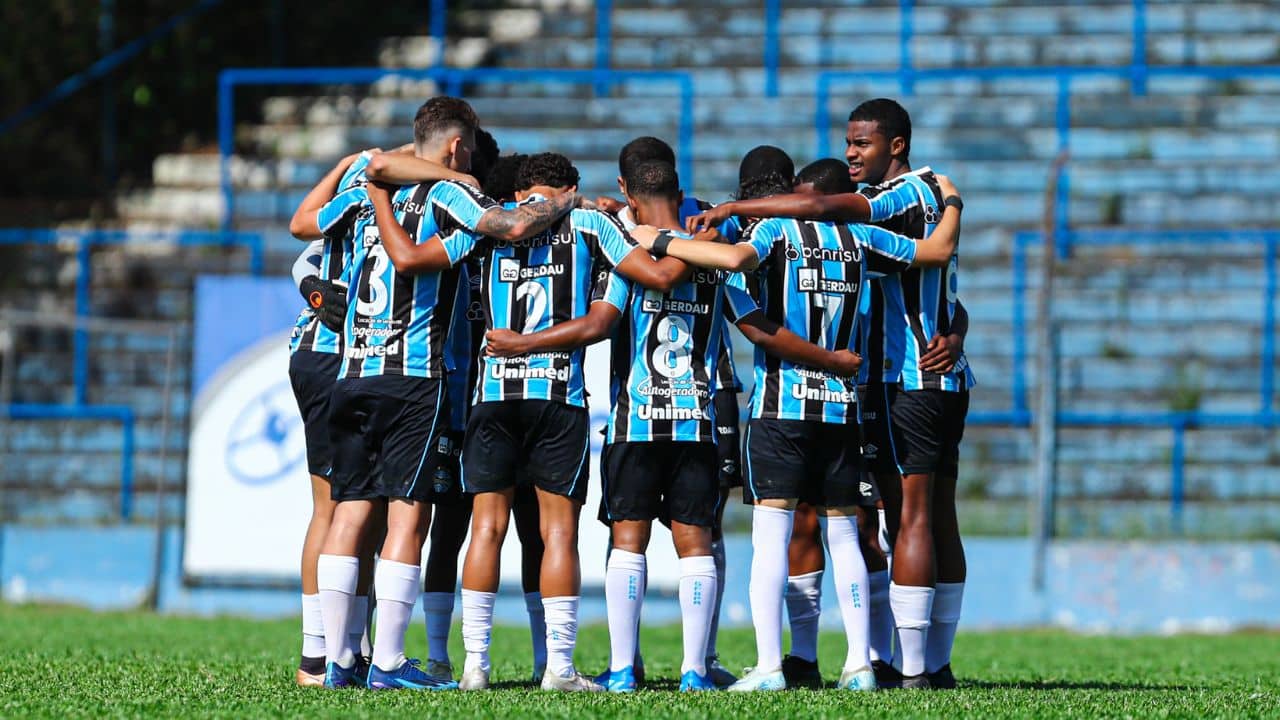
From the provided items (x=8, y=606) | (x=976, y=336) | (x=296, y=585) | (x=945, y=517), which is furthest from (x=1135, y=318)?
(x=8, y=606)

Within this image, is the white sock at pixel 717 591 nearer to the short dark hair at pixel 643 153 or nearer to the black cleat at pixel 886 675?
the black cleat at pixel 886 675

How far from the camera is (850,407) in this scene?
689cm

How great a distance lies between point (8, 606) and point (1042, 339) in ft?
26.3

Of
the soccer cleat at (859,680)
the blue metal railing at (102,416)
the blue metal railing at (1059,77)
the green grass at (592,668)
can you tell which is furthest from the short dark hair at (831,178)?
the blue metal railing at (102,416)

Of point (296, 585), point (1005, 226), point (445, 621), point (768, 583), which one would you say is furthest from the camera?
point (1005, 226)

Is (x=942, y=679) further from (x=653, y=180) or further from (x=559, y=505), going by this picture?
(x=653, y=180)

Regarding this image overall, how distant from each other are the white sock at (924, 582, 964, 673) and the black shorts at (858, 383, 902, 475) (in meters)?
0.57

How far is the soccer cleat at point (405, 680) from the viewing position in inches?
262

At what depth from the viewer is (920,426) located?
Result: 282 inches

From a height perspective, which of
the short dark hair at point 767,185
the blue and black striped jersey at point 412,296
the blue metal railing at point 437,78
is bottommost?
the blue and black striped jersey at point 412,296

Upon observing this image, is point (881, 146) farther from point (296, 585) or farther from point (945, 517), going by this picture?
point (296, 585)

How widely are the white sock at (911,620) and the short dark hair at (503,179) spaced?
2226 millimetres

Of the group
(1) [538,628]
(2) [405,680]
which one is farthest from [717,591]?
(2) [405,680]

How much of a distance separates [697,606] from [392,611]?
1.12 m
